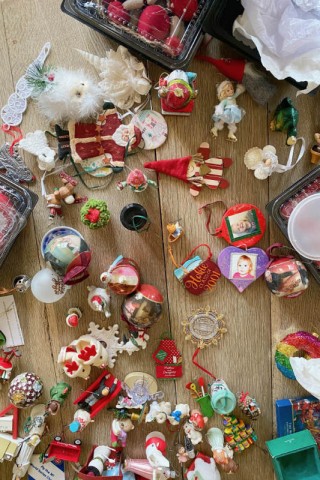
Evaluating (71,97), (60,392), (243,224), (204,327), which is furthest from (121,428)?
(71,97)

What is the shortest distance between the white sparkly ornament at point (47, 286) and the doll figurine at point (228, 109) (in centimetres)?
44

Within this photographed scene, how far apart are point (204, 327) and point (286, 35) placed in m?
0.59

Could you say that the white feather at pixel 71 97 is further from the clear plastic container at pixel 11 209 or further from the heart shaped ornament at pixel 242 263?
the heart shaped ornament at pixel 242 263

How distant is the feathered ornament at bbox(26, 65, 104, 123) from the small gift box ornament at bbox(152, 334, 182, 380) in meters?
0.50

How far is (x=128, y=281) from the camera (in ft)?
2.86

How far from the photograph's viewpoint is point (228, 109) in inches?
34.3

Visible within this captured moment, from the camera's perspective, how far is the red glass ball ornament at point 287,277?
2.89 ft

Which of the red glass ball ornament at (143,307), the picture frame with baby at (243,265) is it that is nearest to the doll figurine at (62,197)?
the red glass ball ornament at (143,307)

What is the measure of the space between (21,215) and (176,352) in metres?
0.43

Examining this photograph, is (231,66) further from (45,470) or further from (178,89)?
(45,470)

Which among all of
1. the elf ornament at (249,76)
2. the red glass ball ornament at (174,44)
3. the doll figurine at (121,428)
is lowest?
the doll figurine at (121,428)

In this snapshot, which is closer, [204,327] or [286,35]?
[286,35]

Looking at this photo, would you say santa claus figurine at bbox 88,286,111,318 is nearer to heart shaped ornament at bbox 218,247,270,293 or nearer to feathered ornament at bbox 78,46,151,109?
heart shaped ornament at bbox 218,247,270,293

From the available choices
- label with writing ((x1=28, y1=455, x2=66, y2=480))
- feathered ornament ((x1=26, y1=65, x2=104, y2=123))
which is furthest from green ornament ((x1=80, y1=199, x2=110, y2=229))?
label with writing ((x1=28, y1=455, x2=66, y2=480))
